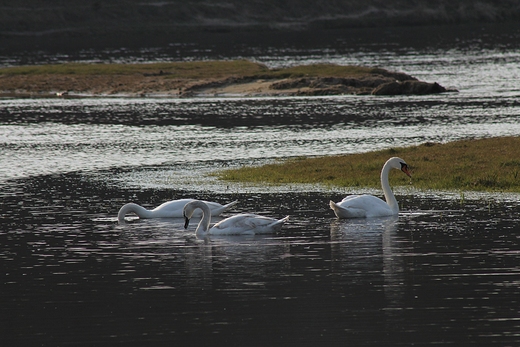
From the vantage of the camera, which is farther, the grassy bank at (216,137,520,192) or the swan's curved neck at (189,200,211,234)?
the grassy bank at (216,137,520,192)

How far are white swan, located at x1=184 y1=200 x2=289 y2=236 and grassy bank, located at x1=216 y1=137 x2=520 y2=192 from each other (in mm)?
6417

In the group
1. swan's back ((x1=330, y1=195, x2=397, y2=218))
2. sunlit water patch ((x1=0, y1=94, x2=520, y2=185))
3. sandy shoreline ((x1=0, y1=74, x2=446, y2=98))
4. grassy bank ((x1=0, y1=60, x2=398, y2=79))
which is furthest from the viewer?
grassy bank ((x1=0, y1=60, x2=398, y2=79))

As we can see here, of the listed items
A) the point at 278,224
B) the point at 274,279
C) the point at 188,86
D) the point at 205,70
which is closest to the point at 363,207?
the point at 278,224

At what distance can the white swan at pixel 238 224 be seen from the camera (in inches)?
737

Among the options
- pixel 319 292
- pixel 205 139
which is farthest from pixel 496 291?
pixel 205 139

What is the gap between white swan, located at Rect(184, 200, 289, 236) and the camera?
18.7 meters

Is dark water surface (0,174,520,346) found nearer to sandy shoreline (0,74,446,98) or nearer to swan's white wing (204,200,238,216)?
swan's white wing (204,200,238,216)

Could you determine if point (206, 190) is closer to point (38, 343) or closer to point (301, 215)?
point (301, 215)

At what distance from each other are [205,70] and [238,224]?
2103 inches

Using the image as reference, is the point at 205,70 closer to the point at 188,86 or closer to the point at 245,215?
the point at 188,86

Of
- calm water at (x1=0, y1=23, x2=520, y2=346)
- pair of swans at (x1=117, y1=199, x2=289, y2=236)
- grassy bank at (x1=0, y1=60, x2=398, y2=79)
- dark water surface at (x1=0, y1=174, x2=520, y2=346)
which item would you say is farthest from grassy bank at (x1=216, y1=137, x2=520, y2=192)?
grassy bank at (x1=0, y1=60, x2=398, y2=79)

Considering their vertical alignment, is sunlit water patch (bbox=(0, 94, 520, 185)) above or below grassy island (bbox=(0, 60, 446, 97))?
below

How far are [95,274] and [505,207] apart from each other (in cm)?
874

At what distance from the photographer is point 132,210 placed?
20906 mm
